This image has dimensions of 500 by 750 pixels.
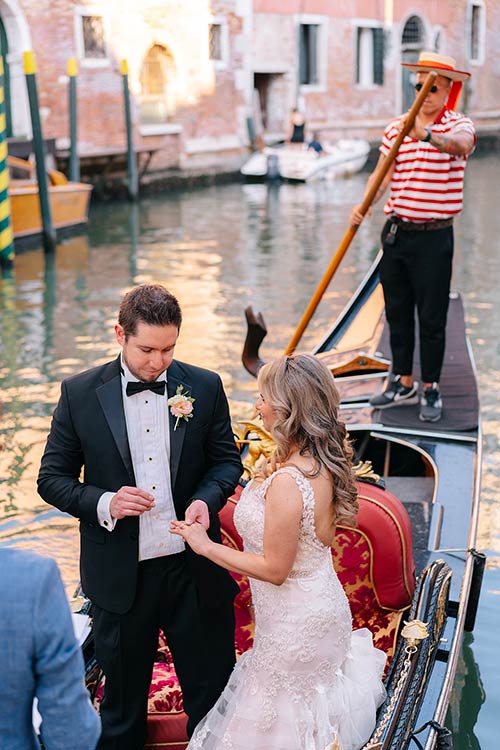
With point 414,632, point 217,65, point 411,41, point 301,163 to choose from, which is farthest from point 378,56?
point 414,632

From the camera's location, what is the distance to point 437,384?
2.83m

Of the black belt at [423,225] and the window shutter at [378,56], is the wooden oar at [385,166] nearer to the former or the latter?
the black belt at [423,225]

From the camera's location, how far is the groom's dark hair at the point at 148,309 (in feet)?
4.66

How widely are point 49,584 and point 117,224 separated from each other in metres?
9.26

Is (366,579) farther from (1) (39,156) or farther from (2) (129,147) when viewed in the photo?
(2) (129,147)

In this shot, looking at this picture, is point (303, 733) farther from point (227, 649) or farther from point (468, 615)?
point (468, 615)

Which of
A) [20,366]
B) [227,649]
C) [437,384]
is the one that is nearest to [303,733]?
[227,649]

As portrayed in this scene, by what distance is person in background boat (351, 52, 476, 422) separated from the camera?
258 centimetres

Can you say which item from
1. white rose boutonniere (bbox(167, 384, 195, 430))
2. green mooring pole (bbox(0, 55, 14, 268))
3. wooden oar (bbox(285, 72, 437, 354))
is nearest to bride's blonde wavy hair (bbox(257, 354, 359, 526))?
white rose boutonniere (bbox(167, 384, 195, 430))

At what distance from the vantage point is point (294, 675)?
4.83ft

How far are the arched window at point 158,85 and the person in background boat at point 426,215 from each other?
421 inches

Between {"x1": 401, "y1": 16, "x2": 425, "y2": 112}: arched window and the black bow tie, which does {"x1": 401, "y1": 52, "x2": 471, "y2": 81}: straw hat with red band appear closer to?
the black bow tie

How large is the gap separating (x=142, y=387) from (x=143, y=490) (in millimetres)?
148

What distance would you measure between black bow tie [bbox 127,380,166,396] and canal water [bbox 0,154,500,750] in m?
1.17
